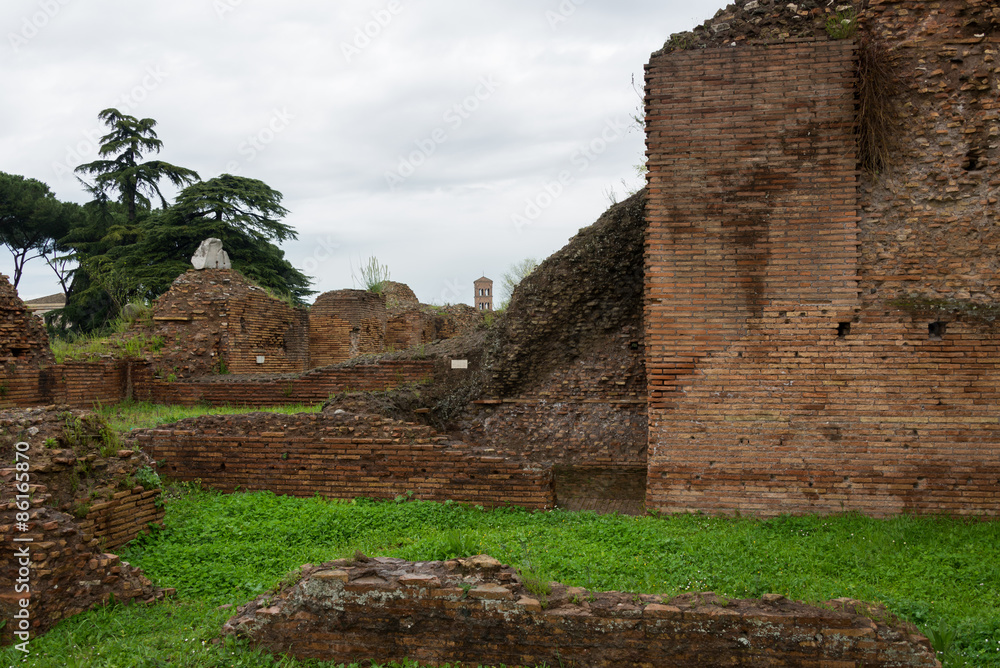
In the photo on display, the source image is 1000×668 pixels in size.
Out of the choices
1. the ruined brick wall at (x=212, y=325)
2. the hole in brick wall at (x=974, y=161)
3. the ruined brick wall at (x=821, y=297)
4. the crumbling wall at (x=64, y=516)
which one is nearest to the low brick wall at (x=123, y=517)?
the crumbling wall at (x=64, y=516)

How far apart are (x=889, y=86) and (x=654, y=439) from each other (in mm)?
3963

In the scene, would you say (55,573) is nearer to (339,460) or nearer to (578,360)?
(339,460)

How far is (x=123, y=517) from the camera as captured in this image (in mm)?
5637

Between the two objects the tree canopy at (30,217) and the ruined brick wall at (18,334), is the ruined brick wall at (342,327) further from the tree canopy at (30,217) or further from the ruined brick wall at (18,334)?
the tree canopy at (30,217)

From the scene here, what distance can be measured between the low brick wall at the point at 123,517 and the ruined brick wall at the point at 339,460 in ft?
4.68

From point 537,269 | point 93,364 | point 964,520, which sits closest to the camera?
point 964,520

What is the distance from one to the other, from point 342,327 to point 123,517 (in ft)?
40.7

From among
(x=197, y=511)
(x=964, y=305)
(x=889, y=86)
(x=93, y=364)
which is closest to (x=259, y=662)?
(x=197, y=511)

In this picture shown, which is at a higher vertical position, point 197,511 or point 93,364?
point 93,364

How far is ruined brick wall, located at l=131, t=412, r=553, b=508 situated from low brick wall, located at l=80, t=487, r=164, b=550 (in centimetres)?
143

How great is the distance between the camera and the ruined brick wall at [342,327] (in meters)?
17.8

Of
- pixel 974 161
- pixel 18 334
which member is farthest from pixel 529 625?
pixel 18 334

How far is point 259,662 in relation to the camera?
375 cm

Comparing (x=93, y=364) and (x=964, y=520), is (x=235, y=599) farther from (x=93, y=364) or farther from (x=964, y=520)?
(x=93, y=364)
